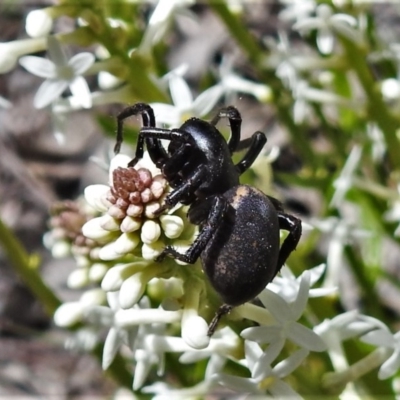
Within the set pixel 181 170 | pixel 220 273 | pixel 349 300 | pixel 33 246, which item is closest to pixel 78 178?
pixel 33 246

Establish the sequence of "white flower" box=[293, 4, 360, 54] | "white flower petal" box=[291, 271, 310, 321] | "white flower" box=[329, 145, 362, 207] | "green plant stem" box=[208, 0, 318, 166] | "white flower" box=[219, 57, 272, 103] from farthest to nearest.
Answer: "white flower" box=[219, 57, 272, 103], "green plant stem" box=[208, 0, 318, 166], "white flower" box=[329, 145, 362, 207], "white flower" box=[293, 4, 360, 54], "white flower petal" box=[291, 271, 310, 321]

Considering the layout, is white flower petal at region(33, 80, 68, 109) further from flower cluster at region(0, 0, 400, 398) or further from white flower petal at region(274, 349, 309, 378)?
white flower petal at region(274, 349, 309, 378)

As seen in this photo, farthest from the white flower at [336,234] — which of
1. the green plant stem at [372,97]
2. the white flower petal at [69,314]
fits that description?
the white flower petal at [69,314]

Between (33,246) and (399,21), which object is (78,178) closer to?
(33,246)

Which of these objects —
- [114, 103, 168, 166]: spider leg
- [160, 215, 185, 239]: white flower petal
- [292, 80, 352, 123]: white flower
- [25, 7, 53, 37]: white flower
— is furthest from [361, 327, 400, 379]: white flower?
[25, 7, 53, 37]: white flower

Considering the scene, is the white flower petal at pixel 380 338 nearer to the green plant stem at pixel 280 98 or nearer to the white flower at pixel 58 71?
the white flower at pixel 58 71
